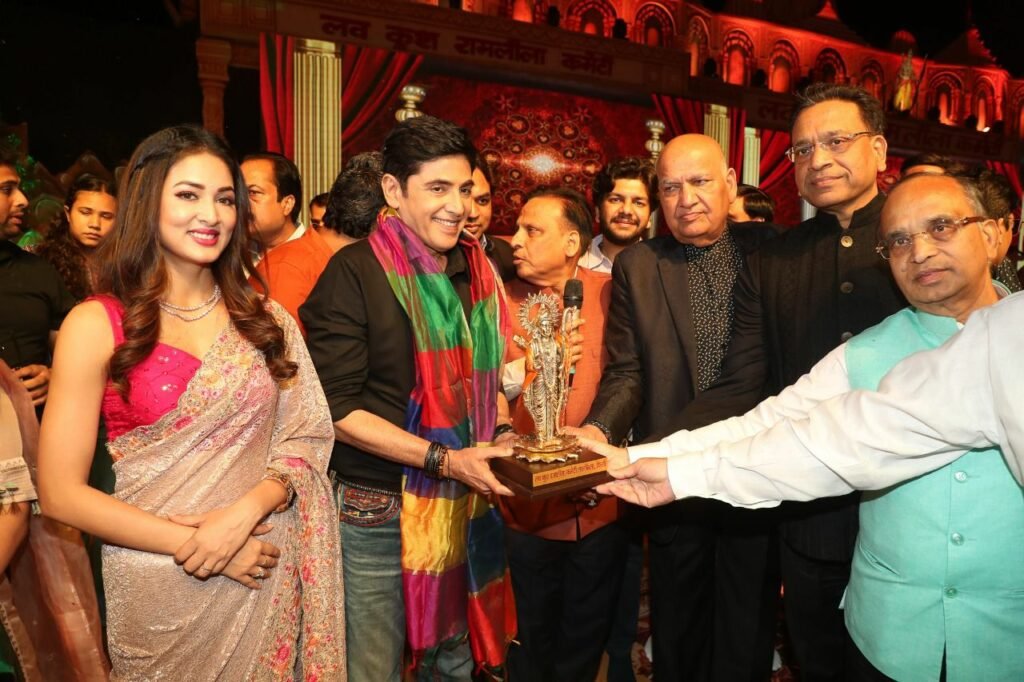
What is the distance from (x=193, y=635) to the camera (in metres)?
1.60

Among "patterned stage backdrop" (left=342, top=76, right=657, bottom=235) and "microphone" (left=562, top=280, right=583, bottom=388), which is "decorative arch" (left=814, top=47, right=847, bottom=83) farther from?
"microphone" (left=562, top=280, right=583, bottom=388)

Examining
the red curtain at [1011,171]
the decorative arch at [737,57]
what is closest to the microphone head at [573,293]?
the decorative arch at [737,57]

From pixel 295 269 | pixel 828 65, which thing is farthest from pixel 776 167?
pixel 295 269

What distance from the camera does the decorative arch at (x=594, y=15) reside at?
34.3ft

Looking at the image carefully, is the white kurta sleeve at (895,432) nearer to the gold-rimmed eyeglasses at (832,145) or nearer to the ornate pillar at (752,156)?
the gold-rimmed eyeglasses at (832,145)

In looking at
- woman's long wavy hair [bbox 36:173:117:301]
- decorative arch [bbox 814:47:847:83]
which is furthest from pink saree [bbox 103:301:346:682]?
decorative arch [bbox 814:47:847:83]

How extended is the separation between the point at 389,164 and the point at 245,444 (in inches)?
35.8

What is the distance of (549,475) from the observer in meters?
1.75

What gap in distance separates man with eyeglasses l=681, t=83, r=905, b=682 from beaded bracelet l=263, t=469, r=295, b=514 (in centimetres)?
130

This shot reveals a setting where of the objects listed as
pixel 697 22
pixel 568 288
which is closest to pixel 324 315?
pixel 568 288

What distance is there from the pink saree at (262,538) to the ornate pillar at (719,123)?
32.1 ft

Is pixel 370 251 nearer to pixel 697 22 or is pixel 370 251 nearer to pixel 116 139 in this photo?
pixel 116 139

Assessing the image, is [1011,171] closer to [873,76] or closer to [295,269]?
[873,76]

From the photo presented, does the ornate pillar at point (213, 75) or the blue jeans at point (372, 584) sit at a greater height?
the ornate pillar at point (213, 75)
